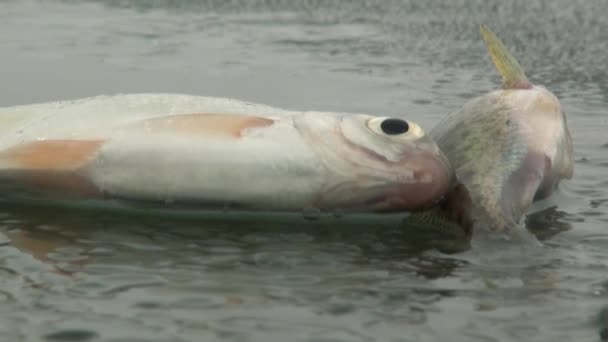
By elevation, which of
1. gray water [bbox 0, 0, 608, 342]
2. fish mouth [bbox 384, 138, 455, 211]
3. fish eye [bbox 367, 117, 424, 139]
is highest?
fish eye [bbox 367, 117, 424, 139]

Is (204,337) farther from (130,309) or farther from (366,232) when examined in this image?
(366,232)

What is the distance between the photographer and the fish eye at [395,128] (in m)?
5.21

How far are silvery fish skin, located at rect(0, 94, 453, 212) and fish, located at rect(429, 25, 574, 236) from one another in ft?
0.82

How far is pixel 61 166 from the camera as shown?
5215 millimetres

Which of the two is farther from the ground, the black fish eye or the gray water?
the black fish eye

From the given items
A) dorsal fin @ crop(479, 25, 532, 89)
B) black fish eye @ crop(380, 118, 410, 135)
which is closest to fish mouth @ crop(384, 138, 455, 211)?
black fish eye @ crop(380, 118, 410, 135)

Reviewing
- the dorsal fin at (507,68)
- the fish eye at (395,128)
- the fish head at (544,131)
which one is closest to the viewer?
the fish eye at (395,128)

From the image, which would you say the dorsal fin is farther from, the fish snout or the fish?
the fish snout

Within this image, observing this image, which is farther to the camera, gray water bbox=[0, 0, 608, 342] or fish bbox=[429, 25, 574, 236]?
fish bbox=[429, 25, 574, 236]

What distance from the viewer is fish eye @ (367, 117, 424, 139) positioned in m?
5.21

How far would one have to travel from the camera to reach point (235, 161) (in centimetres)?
507

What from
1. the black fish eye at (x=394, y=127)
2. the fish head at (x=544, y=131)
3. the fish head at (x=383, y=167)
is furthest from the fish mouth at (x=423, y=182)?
the fish head at (x=544, y=131)

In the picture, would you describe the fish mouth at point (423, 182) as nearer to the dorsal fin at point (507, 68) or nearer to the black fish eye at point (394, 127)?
the black fish eye at point (394, 127)

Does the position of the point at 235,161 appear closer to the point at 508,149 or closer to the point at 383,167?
the point at 383,167
